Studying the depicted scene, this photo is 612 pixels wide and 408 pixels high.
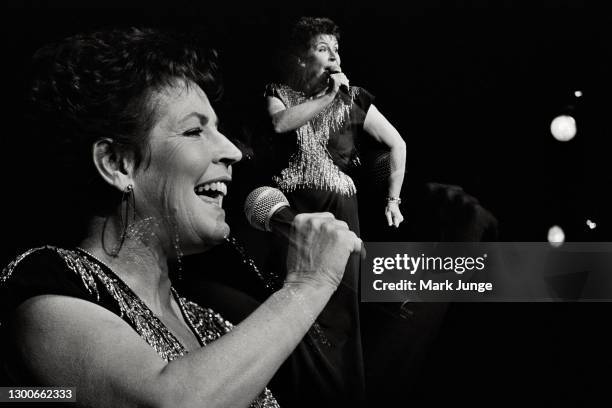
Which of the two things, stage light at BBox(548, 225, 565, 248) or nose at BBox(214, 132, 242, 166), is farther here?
stage light at BBox(548, 225, 565, 248)

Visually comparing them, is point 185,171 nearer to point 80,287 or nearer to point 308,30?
point 80,287

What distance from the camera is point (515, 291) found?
4.00 feet

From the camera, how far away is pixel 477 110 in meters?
1.24

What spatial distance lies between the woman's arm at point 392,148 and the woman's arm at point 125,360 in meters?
0.35

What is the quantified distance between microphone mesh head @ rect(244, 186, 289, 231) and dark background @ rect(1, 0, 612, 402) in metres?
0.10

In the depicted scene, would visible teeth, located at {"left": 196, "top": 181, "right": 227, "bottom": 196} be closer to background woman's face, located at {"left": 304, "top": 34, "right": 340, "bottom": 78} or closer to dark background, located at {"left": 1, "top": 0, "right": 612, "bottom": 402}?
dark background, located at {"left": 1, "top": 0, "right": 612, "bottom": 402}

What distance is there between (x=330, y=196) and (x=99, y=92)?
0.39m

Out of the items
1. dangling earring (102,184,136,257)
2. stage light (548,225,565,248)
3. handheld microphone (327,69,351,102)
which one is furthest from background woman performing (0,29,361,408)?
stage light (548,225,565,248)

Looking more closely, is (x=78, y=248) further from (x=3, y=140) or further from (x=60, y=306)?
(x=3, y=140)

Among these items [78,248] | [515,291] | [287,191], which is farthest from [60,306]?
[515,291]

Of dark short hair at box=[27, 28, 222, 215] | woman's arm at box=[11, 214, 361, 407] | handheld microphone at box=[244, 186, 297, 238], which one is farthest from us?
handheld microphone at box=[244, 186, 297, 238]

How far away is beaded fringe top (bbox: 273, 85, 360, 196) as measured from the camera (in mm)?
1165

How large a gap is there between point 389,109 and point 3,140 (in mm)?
637

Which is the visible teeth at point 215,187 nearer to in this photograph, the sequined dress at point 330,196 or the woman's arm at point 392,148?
the sequined dress at point 330,196
